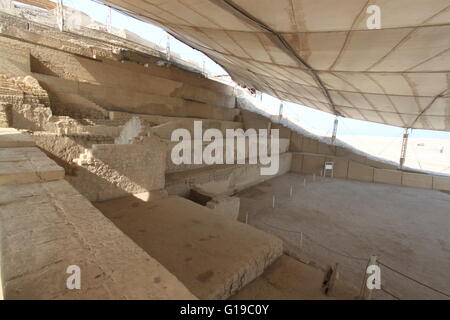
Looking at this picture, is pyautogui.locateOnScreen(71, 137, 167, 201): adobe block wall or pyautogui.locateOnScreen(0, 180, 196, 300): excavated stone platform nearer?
pyautogui.locateOnScreen(0, 180, 196, 300): excavated stone platform

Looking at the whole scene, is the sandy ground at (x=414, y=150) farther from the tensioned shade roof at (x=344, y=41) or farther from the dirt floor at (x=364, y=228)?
the tensioned shade roof at (x=344, y=41)

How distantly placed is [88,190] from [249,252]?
3.03m

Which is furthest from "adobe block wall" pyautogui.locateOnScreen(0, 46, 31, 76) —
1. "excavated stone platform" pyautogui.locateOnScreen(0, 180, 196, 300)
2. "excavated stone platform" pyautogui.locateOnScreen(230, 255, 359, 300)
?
"excavated stone platform" pyautogui.locateOnScreen(230, 255, 359, 300)

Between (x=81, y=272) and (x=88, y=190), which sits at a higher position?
(x=81, y=272)

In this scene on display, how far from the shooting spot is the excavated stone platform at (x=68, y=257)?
106 cm

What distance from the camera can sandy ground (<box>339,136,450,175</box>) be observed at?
485 inches

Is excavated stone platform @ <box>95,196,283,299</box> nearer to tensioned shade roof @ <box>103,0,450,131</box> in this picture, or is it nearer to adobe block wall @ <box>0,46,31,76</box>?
tensioned shade roof @ <box>103,0,450,131</box>

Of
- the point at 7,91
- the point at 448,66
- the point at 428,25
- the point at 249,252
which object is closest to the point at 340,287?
the point at 249,252

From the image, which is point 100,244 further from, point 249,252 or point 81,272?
point 249,252

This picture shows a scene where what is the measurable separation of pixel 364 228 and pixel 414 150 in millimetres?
14162

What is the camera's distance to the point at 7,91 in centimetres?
560

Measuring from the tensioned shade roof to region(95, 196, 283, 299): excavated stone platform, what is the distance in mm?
3782

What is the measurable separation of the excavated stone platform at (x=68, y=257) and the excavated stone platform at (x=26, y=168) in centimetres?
39

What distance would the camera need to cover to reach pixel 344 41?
4371 millimetres
